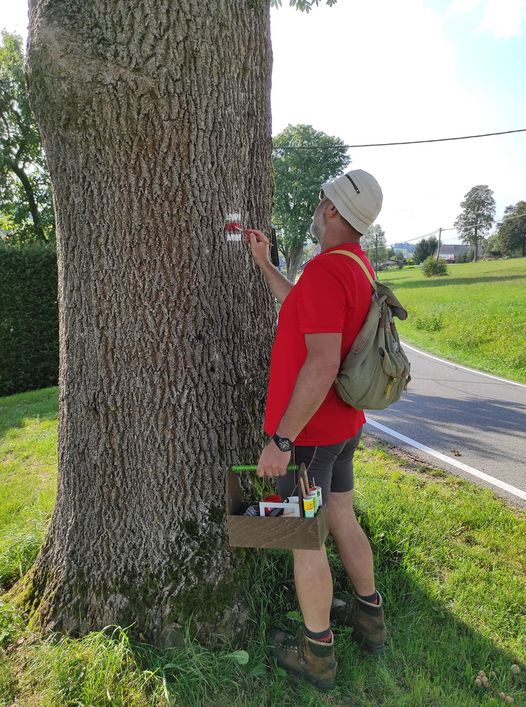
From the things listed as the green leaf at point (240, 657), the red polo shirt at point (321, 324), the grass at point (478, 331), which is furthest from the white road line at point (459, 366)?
the green leaf at point (240, 657)

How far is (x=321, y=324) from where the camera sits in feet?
5.77

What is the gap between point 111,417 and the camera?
2250 millimetres

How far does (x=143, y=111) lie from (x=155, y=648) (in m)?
2.31

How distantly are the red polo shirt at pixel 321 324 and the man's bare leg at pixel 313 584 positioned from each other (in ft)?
1.49

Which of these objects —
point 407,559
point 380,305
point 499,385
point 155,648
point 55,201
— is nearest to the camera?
point 380,305

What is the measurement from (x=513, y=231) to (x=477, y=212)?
16.2m

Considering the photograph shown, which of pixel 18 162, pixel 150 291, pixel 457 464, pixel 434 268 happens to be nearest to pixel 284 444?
pixel 150 291

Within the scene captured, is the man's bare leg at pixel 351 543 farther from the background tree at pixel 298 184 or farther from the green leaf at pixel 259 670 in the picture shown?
the background tree at pixel 298 184

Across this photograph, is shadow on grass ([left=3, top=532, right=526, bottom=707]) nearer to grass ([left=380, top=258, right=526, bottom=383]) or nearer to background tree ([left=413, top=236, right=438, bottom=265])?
grass ([left=380, top=258, right=526, bottom=383])

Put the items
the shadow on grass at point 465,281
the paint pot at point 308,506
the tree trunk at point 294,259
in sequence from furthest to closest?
the tree trunk at point 294,259 < the shadow on grass at point 465,281 < the paint pot at point 308,506

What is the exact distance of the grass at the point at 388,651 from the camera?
6.52ft

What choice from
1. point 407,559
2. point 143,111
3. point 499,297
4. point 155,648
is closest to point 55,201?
point 143,111

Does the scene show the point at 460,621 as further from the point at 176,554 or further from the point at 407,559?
the point at 176,554

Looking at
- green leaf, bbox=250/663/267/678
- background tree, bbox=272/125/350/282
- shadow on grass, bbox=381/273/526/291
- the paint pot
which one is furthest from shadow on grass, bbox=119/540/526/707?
background tree, bbox=272/125/350/282
